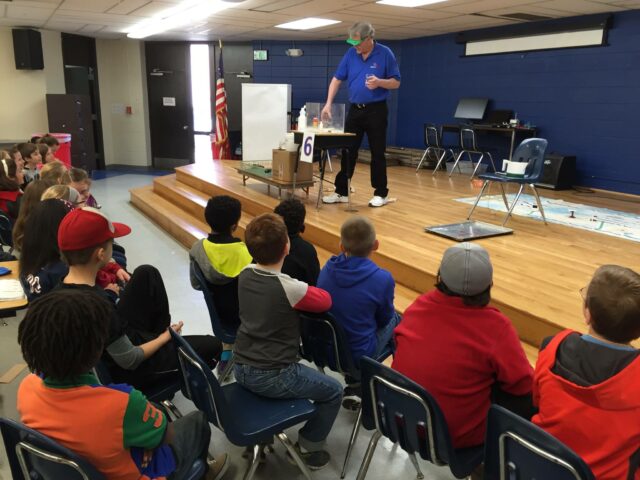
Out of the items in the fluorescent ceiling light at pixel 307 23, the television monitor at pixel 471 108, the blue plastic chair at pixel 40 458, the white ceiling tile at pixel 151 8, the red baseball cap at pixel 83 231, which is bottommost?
the blue plastic chair at pixel 40 458

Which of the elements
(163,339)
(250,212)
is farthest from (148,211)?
(163,339)

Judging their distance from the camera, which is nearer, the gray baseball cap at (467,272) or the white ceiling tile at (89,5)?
the gray baseball cap at (467,272)

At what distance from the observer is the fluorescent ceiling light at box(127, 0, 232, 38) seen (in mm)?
6712

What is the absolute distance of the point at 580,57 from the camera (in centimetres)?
702

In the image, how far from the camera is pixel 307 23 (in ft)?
26.9

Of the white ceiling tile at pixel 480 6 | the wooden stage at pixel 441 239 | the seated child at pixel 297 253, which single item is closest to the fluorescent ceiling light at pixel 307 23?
the white ceiling tile at pixel 480 6

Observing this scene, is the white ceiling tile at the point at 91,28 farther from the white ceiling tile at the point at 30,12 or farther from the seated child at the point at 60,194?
the seated child at the point at 60,194

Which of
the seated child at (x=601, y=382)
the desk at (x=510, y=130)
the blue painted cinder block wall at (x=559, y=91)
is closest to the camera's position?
the seated child at (x=601, y=382)

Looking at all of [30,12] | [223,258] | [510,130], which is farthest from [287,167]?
[30,12]

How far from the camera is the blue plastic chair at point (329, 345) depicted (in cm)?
202

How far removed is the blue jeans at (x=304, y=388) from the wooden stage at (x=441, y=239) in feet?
4.31

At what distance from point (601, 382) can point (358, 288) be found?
3.26 ft

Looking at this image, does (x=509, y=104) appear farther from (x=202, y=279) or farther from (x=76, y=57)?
(x=76, y=57)

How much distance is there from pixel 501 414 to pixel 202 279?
1.61m
